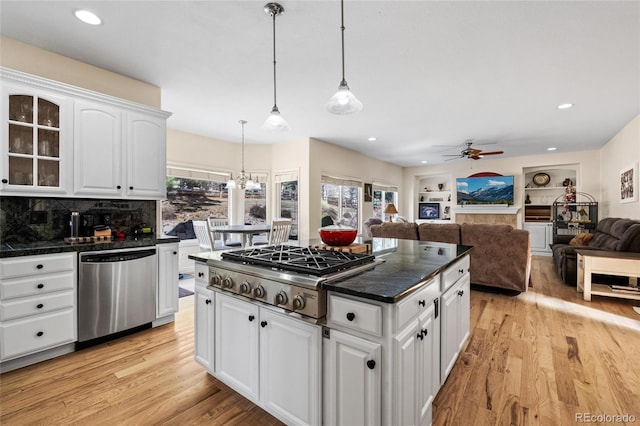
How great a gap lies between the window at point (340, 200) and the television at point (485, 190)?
126 inches

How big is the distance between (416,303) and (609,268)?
360 cm

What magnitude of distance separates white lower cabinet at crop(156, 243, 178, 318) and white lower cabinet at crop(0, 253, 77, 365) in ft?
2.11

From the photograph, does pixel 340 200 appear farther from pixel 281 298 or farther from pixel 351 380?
pixel 351 380

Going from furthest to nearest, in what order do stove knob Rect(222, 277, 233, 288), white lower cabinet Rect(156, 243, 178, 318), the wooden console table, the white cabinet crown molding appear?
1. the wooden console table
2. white lower cabinet Rect(156, 243, 178, 318)
3. the white cabinet crown molding
4. stove knob Rect(222, 277, 233, 288)

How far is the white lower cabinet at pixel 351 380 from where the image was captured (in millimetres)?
1146

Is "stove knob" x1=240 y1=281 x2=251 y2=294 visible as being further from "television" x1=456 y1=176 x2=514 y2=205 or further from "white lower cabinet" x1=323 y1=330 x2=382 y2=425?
"television" x1=456 y1=176 x2=514 y2=205

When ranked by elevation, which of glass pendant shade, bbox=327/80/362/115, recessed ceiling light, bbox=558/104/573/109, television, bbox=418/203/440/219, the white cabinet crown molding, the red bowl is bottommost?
the red bowl

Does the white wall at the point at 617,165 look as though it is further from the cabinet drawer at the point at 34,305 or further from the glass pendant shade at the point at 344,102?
the cabinet drawer at the point at 34,305

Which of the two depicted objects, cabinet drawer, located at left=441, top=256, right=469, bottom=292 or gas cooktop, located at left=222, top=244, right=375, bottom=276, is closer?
gas cooktop, located at left=222, top=244, right=375, bottom=276

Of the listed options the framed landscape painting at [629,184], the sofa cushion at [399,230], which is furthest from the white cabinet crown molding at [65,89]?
the framed landscape painting at [629,184]

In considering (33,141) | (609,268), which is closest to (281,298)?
(33,141)

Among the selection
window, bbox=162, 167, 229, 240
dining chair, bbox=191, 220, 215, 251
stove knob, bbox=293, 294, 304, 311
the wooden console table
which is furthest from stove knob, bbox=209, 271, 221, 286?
the wooden console table

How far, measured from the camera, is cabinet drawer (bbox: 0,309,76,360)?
79.7 inches

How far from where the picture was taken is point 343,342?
1.22 meters
